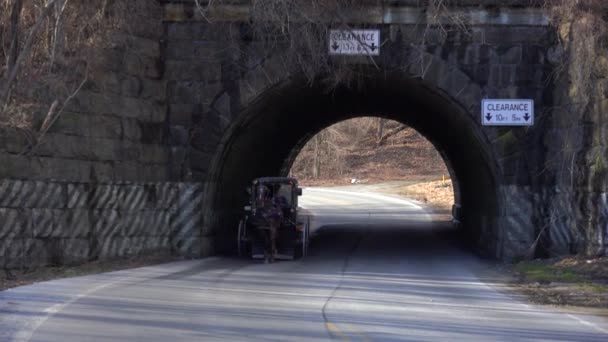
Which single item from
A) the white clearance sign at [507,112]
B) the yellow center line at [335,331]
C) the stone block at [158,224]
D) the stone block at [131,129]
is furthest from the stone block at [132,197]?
the yellow center line at [335,331]

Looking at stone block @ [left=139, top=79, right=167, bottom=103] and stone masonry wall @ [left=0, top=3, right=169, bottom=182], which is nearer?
stone masonry wall @ [left=0, top=3, right=169, bottom=182]

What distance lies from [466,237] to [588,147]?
9417mm

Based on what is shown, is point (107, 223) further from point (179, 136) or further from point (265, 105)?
point (265, 105)

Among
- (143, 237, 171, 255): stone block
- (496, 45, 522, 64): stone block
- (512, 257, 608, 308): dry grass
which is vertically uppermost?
(496, 45, 522, 64): stone block

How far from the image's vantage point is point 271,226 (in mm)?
18531

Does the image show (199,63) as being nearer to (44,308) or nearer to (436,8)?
(436,8)

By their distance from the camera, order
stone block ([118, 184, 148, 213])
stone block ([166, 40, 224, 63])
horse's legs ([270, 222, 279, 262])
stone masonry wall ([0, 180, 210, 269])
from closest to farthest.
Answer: stone masonry wall ([0, 180, 210, 269]), stone block ([118, 184, 148, 213]), stone block ([166, 40, 224, 63]), horse's legs ([270, 222, 279, 262])

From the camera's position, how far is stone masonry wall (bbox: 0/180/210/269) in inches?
559

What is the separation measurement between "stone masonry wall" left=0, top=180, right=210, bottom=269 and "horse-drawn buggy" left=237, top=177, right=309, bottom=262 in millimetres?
1179

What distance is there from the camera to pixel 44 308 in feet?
34.2

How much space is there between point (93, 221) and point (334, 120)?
14.0 m

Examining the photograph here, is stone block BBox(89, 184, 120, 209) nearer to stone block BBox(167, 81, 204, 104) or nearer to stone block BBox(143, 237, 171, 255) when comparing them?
stone block BBox(143, 237, 171, 255)

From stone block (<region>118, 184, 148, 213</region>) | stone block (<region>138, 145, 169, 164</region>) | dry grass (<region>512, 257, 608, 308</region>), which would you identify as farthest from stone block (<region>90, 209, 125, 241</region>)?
dry grass (<region>512, 257, 608, 308</region>)

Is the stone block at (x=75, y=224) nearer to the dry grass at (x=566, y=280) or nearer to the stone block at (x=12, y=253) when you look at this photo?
the stone block at (x=12, y=253)
